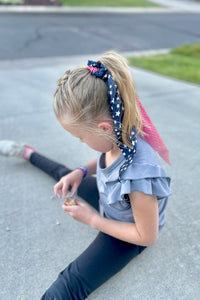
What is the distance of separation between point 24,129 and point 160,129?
1236 mm

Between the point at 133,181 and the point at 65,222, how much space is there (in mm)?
756

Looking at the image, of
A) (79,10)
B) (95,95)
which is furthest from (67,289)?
(79,10)

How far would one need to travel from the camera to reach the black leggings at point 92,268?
1293mm

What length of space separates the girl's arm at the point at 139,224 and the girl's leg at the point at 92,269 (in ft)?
0.32

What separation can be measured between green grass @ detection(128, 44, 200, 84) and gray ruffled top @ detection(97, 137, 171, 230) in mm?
3258

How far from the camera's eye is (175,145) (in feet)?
8.62

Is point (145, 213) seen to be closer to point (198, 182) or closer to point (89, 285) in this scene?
point (89, 285)

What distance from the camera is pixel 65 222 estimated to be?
70.6 inches

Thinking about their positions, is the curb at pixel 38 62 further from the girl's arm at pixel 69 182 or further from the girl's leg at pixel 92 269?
the girl's leg at pixel 92 269

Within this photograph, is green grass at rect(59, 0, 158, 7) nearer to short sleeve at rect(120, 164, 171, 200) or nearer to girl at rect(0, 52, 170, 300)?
girl at rect(0, 52, 170, 300)

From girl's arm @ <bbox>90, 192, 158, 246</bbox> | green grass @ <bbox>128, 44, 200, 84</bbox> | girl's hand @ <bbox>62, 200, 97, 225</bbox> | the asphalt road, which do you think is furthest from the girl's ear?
the asphalt road

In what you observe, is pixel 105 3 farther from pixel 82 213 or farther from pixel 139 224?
pixel 139 224

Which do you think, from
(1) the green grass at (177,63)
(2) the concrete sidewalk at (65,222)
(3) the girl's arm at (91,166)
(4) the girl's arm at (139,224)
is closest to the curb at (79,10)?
(1) the green grass at (177,63)

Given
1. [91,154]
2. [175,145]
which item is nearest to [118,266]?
[91,154]
